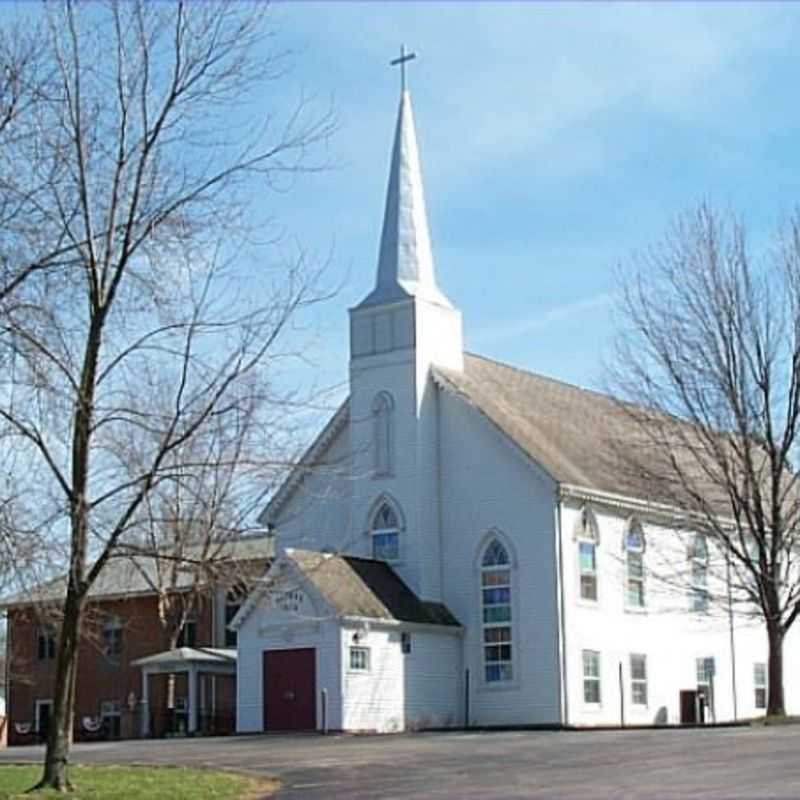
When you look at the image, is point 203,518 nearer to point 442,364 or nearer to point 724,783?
point 724,783

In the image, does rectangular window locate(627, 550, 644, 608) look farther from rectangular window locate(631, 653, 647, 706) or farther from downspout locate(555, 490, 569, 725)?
downspout locate(555, 490, 569, 725)

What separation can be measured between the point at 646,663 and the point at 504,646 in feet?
17.8

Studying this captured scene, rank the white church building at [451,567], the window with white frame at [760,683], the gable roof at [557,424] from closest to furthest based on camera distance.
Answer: the white church building at [451,567] → the gable roof at [557,424] → the window with white frame at [760,683]

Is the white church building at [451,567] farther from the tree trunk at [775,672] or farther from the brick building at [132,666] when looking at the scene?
the brick building at [132,666]

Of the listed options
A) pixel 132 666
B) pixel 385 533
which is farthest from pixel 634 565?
pixel 132 666

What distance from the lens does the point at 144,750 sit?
33.3 metres

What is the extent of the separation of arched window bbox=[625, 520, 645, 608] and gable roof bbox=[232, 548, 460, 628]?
5622mm

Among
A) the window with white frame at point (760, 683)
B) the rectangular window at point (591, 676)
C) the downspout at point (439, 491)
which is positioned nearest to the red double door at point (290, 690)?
the downspout at point (439, 491)

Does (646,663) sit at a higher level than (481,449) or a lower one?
lower

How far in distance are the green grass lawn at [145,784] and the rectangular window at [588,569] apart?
21.1 metres

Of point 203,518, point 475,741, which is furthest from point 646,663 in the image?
point 203,518

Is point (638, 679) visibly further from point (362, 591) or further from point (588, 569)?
point (362, 591)

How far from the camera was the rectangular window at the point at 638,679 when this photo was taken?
47.9 m

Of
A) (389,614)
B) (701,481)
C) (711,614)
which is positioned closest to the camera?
(389,614)
